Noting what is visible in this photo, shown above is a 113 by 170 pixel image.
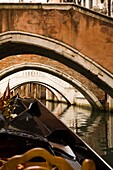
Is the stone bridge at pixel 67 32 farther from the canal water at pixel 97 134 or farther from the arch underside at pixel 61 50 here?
the canal water at pixel 97 134

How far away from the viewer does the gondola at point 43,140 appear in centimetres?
156

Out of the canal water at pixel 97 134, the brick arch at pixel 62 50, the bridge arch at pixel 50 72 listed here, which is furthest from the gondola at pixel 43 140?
the bridge arch at pixel 50 72

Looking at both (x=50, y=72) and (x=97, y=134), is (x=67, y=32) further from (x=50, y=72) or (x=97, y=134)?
(x=50, y=72)

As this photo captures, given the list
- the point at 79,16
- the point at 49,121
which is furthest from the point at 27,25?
the point at 49,121

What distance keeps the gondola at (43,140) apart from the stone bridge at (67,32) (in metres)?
0.87

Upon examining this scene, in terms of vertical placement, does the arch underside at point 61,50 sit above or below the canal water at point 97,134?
above

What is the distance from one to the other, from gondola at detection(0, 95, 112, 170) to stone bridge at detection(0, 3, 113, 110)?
868 mm

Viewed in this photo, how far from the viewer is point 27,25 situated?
4055 mm

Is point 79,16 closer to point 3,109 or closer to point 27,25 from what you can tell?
point 27,25

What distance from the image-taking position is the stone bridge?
3898mm

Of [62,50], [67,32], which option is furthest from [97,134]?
[67,32]

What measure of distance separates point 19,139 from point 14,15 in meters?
2.65

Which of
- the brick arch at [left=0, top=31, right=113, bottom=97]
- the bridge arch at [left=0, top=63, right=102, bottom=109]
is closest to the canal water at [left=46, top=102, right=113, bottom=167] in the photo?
the brick arch at [left=0, top=31, right=113, bottom=97]

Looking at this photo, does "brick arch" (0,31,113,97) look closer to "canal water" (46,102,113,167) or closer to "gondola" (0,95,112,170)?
"canal water" (46,102,113,167)
